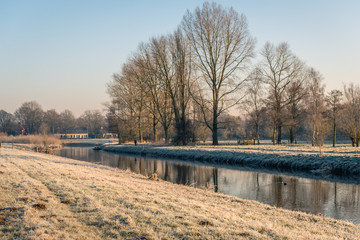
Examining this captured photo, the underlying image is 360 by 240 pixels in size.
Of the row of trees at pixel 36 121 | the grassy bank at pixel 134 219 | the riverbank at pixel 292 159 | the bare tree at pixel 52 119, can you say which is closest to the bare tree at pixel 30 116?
the row of trees at pixel 36 121

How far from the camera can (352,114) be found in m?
38.5

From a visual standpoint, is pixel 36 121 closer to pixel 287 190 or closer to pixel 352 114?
pixel 352 114

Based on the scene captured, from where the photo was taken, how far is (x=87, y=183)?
41.2 ft

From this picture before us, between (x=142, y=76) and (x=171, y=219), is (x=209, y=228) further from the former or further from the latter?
(x=142, y=76)

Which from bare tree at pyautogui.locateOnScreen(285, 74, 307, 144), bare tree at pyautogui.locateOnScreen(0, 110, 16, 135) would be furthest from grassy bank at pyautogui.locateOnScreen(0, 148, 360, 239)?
bare tree at pyautogui.locateOnScreen(0, 110, 16, 135)

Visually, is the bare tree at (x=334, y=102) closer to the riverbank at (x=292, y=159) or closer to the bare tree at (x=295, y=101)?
the bare tree at (x=295, y=101)

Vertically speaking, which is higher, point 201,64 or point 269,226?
point 201,64

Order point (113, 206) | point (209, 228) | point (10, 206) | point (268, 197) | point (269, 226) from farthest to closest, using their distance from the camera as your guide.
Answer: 1. point (268, 197)
2. point (113, 206)
3. point (10, 206)
4. point (269, 226)
5. point (209, 228)

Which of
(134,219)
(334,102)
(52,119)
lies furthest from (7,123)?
(134,219)

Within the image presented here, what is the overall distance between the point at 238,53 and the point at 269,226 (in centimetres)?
3293

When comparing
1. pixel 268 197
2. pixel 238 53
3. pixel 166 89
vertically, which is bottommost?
pixel 268 197

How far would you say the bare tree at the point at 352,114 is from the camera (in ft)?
124

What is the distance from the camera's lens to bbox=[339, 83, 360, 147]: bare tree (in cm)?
3769

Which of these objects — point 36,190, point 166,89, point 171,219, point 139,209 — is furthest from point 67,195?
point 166,89
